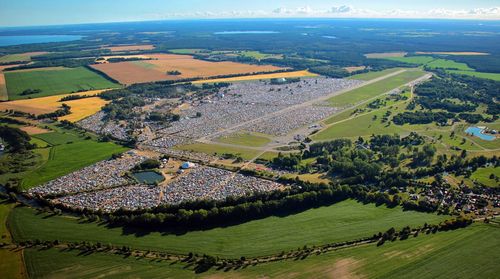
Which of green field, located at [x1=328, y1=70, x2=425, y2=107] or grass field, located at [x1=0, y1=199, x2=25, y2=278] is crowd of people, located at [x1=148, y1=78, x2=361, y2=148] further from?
grass field, located at [x1=0, y1=199, x2=25, y2=278]

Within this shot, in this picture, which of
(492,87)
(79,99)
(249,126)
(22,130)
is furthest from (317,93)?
(22,130)

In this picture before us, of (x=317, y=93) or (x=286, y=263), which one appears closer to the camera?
(x=286, y=263)

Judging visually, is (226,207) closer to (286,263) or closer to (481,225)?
(286,263)

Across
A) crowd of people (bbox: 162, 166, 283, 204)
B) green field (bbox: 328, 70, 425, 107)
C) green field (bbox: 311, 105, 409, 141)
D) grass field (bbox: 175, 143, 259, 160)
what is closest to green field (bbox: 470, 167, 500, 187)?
green field (bbox: 311, 105, 409, 141)

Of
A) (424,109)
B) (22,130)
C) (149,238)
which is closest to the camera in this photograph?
(149,238)

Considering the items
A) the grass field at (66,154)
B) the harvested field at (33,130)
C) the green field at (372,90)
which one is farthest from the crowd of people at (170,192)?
the green field at (372,90)

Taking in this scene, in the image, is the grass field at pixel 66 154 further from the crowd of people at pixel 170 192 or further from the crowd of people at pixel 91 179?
the crowd of people at pixel 170 192
